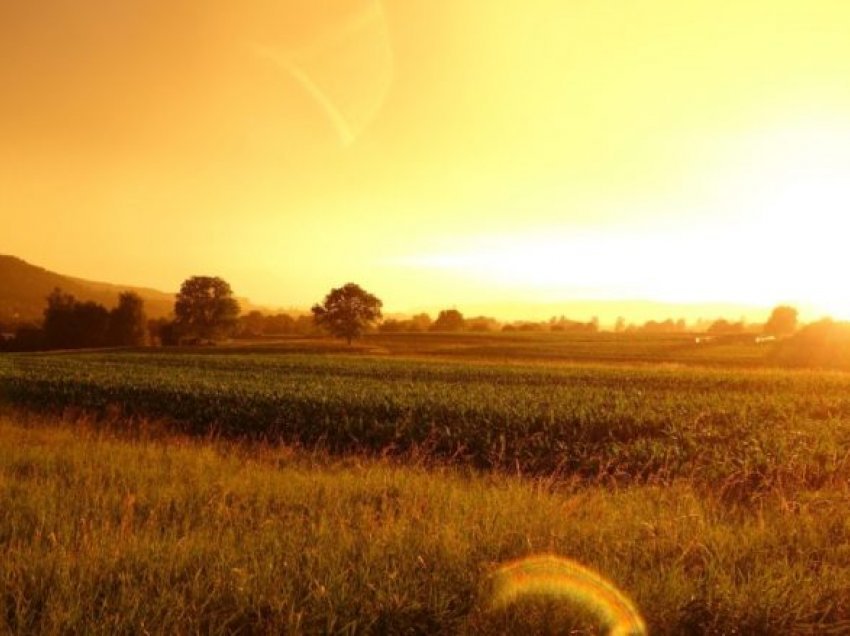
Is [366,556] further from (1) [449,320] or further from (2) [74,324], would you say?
(1) [449,320]

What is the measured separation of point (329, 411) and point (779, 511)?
12.2 meters

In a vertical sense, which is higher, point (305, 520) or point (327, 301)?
point (327, 301)

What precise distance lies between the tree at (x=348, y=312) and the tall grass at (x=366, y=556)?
229 feet

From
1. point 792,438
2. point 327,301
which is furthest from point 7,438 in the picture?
point 327,301

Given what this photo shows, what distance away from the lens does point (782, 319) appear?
11881 cm

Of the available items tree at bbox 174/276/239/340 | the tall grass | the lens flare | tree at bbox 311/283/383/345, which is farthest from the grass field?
tree at bbox 174/276/239/340

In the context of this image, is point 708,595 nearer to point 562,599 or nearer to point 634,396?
point 562,599

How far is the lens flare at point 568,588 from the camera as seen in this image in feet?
12.9

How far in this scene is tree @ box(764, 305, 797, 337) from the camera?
118 meters

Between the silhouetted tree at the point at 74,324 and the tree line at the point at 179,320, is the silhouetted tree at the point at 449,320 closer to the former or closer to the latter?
the tree line at the point at 179,320

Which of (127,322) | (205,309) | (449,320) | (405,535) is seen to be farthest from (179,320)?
(405,535)

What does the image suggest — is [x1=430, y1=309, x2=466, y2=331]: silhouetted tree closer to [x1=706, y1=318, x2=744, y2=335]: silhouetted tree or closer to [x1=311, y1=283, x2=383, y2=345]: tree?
[x1=311, y1=283, x2=383, y2=345]: tree

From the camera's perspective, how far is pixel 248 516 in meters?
6.10

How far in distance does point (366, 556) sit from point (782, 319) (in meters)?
135
